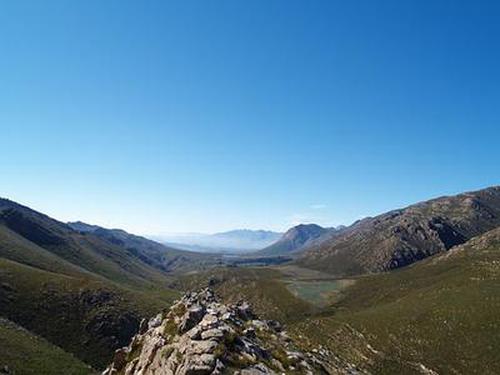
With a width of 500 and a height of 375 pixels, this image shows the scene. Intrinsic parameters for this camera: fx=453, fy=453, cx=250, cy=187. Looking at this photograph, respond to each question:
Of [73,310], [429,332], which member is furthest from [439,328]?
[73,310]

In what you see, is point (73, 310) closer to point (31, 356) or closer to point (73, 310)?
point (73, 310)

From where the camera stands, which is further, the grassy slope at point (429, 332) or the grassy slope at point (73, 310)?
the grassy slope at point (73, 310)

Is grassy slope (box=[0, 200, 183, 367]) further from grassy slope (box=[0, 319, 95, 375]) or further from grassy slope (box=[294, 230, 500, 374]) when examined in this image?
grassy slope (box=[294, 230, 500, 374])

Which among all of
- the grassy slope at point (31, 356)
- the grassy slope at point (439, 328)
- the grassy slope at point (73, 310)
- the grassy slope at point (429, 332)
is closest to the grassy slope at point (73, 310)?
the grassy slope at point (73, 310)

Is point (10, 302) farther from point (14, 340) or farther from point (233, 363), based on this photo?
point (233, 363)

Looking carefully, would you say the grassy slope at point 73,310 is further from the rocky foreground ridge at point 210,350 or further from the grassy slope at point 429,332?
the rocky foreground ridge at point 210,350

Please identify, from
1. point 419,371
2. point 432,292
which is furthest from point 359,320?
point 432,292
